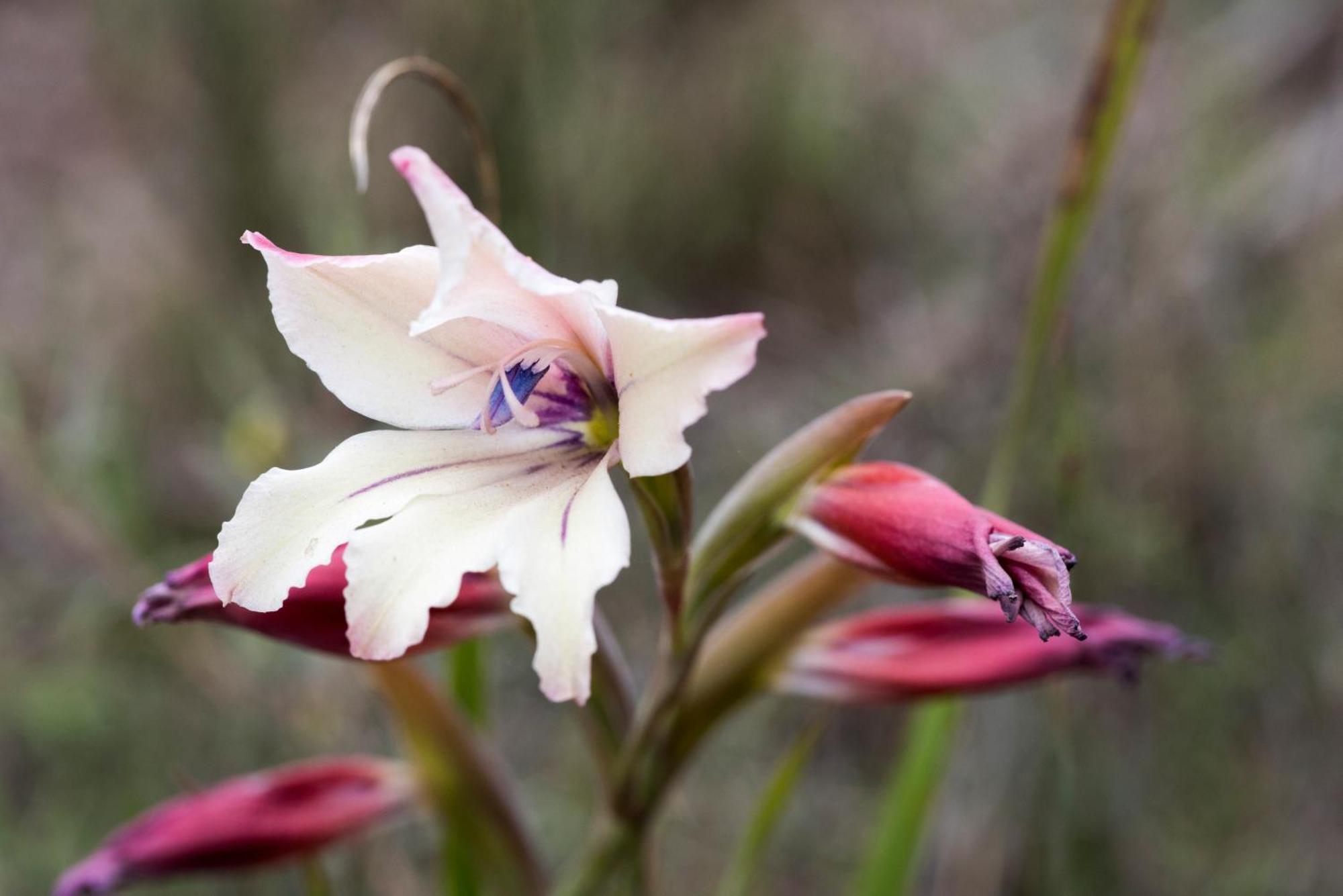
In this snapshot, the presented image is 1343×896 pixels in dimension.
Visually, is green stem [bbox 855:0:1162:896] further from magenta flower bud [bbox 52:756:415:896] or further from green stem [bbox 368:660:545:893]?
magenta flower bud [bbox 52:756:415:896]

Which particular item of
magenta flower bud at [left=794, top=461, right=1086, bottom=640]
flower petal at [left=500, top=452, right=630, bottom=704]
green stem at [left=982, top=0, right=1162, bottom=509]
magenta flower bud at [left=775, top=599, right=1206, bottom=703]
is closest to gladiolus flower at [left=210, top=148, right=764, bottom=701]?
flower petal at [left=500, top=452, right=630, bottom=704]

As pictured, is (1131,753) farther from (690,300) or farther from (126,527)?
(690,300)

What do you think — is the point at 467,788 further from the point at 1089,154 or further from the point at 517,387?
the point at 1089,154

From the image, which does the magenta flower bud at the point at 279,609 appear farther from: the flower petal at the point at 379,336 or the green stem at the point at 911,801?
the green stem at the point at 911,801

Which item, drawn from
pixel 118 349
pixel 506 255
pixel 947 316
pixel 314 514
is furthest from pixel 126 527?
pixel 118 349

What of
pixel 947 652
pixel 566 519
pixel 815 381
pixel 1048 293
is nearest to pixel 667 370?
A: pixel 566 519

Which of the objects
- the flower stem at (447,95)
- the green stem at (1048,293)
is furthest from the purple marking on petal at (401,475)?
the green stem at (1048,293)
